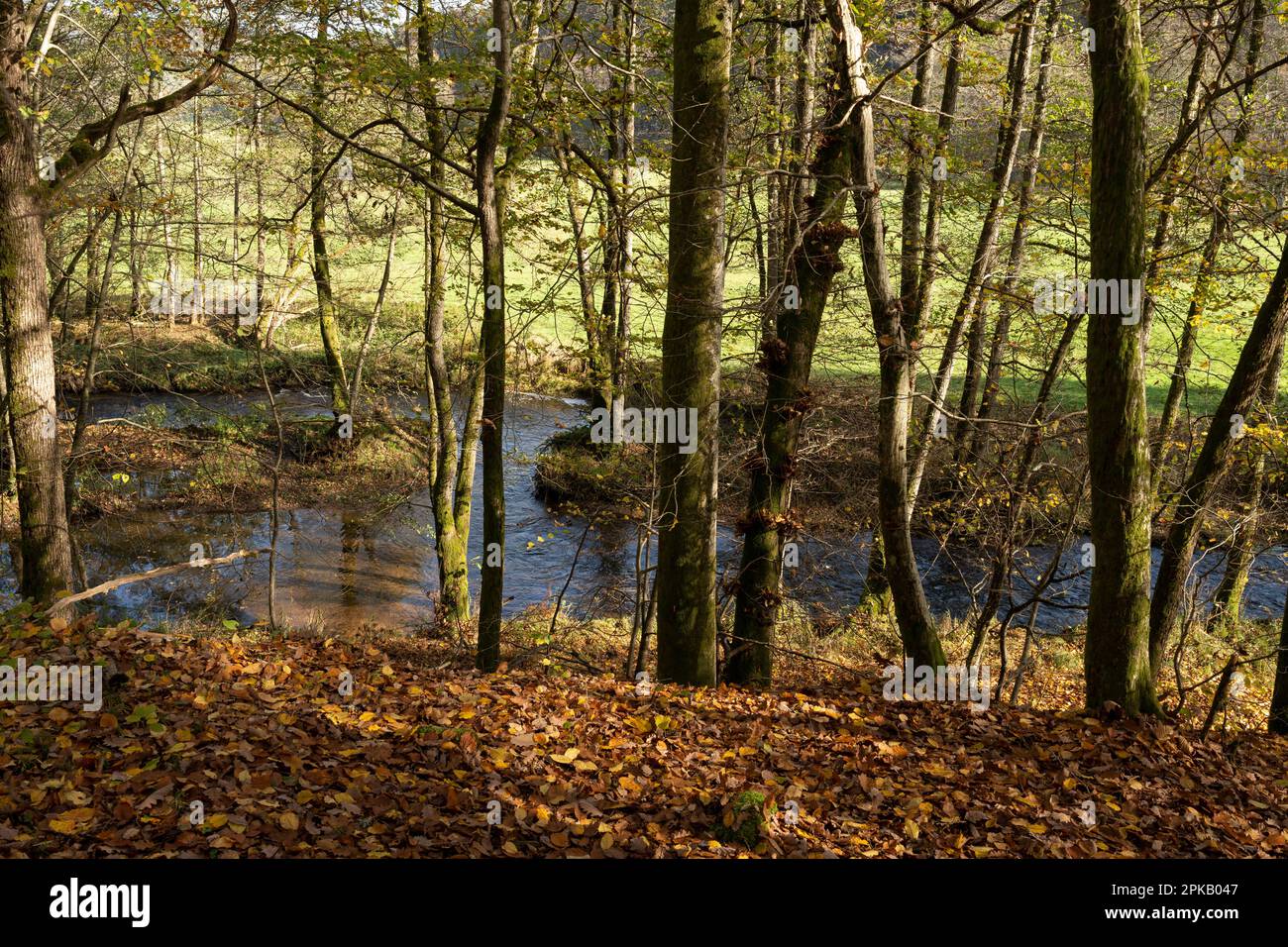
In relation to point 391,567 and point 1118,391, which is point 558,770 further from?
point 391,567

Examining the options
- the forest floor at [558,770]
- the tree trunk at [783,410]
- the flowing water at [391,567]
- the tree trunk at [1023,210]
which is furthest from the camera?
the flowing water at [391,567]

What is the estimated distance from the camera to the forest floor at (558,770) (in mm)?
4648

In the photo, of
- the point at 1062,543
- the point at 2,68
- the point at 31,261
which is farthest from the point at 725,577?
the point at 2,68

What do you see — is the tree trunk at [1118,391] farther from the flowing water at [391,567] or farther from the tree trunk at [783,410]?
the flowing water at [391,567]

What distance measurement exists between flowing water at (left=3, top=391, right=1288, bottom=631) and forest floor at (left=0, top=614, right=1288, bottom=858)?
17.6ft

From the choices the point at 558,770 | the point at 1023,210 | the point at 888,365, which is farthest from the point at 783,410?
the point at 1023,210

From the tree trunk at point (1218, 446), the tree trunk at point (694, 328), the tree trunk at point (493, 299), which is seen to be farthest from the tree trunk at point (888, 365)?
the tree trunk at point (493, 299)

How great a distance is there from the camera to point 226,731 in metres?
5.62

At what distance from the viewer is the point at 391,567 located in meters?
15.8

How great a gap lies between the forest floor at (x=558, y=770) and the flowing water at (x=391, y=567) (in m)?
5.37

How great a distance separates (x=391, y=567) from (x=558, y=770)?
10976 millimetres

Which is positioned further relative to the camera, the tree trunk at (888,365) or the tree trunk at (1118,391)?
the tree trunk at (888,365)

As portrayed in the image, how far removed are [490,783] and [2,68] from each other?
808cm

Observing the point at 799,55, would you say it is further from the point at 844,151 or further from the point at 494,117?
the point at 494,117
